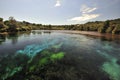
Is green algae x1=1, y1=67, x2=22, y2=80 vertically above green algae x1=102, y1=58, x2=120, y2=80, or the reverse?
green algae x1=1, y1=67, x2=22, y2=80

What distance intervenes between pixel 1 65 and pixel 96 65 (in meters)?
11.9

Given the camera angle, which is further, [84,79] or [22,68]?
[22,68]

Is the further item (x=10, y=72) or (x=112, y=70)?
(x=112, y=70)

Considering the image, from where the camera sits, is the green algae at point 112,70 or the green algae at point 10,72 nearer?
the green algae at point 10,72

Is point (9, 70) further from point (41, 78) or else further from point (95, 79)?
point (95, 79)

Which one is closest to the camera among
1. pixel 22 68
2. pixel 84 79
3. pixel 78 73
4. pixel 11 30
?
pixel 84 79

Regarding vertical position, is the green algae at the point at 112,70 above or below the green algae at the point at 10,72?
below

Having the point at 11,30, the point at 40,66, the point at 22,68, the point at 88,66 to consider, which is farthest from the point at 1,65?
the point at 11,30

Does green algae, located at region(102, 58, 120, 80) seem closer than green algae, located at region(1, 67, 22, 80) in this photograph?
No

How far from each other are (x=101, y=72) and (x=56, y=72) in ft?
16.2

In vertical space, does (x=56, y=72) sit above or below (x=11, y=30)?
below

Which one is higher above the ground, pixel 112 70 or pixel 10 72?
pixel 10 72

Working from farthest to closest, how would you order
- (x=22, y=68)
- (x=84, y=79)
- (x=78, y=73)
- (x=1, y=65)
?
(x=1, y=65) < (x=22, y=68) < (x=78, y=73) < (x=84, y=79)

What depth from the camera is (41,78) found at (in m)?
8.62
